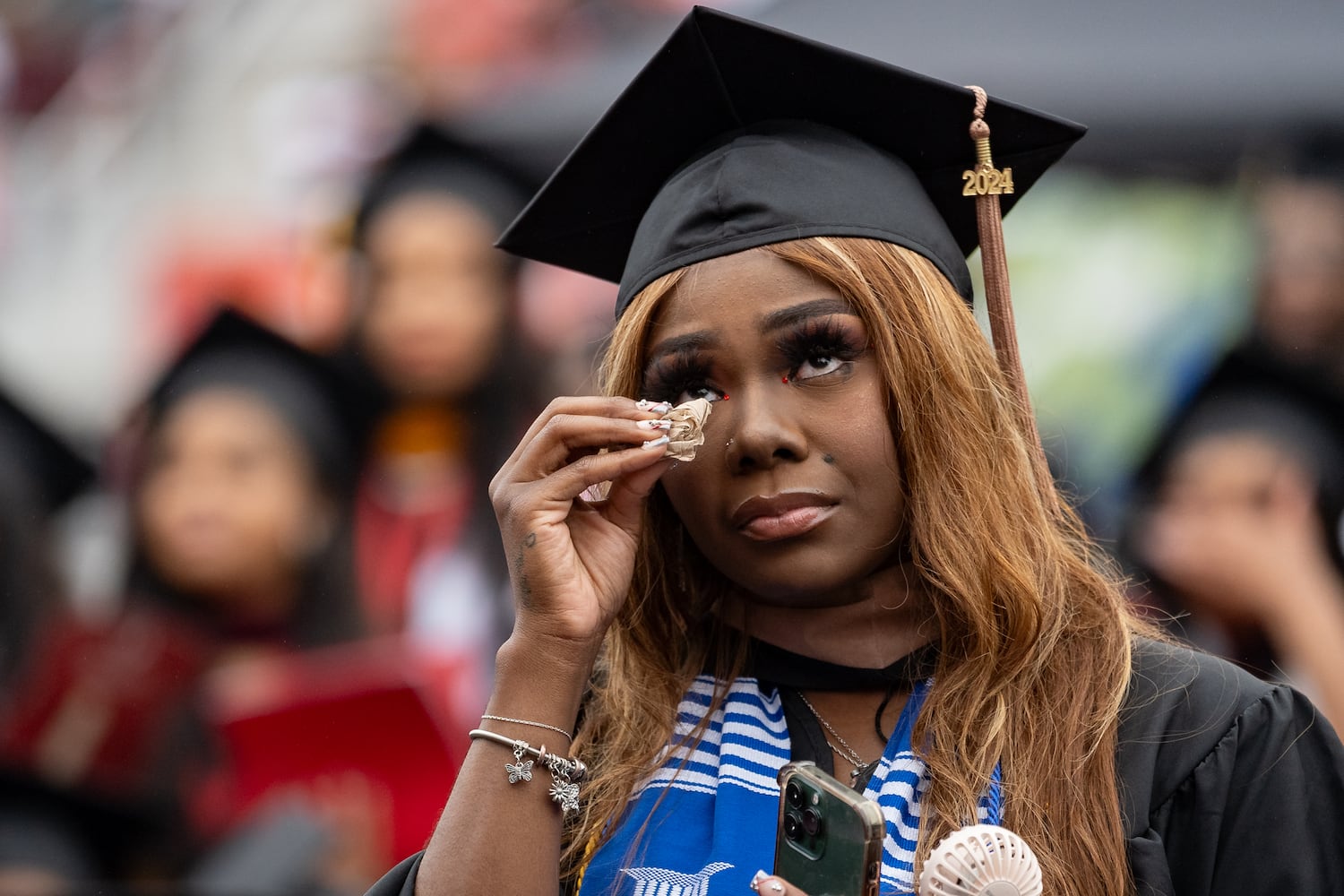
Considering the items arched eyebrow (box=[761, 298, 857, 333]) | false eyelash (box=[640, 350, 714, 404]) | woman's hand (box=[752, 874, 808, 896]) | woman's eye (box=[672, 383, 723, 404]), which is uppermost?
arched eyebrow (box=[761, 298, 857, 333])

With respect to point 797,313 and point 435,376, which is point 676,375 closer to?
point 797,313

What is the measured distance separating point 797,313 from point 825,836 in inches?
30.2

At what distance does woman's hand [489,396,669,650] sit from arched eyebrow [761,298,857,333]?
0.68 ft

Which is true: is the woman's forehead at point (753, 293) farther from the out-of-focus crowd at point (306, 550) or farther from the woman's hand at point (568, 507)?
the out-of-focus crowd at point (306, 550)

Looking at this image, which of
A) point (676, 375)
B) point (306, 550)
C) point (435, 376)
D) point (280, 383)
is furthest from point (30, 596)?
point (676, 375)

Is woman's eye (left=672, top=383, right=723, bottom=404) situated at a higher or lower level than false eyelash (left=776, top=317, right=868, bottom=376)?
lower

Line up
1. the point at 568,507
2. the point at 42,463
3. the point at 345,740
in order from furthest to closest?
the point at 42,463
the point at 345,740
the point at 568,507

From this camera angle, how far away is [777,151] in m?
2.00

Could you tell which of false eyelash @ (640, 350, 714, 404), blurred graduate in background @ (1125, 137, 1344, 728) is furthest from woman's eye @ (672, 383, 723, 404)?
blurred graduate in background @ (1125, 137, 1344, 728)

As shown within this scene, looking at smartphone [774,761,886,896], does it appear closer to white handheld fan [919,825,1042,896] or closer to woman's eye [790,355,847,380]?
white handheld fan [919,825,1042,896]

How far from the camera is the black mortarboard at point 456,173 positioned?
461 centimetres

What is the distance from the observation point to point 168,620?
465 centimetres

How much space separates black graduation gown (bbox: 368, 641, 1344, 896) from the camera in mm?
1606

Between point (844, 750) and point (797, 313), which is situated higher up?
point (797, 313)
